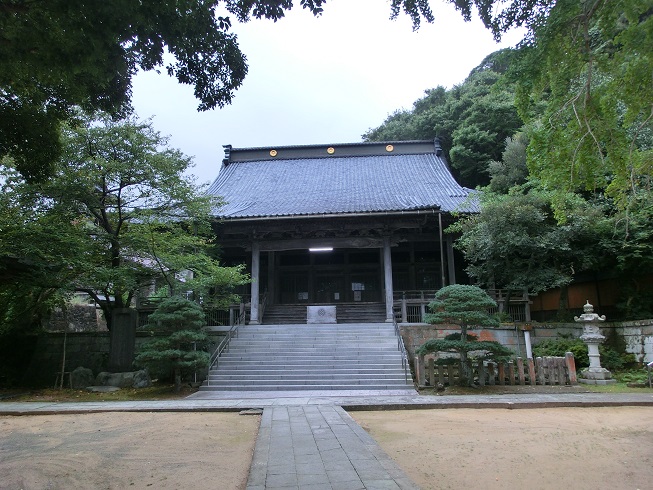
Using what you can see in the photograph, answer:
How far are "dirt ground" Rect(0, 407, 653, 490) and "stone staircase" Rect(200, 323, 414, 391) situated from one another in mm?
3484

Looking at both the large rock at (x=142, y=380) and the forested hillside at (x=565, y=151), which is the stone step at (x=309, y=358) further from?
the forested hillside at (x=565, y=151)

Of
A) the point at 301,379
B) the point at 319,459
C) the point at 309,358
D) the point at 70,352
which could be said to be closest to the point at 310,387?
the point at 301,379

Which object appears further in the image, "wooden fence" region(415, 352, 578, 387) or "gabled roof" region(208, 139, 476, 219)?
"gabled roof" region(208, 139, 476, 219)

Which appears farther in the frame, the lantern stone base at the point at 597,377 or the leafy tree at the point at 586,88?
the lantern stone base at the point at 597,377

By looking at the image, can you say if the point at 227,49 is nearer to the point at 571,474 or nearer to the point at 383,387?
the point at 571,474

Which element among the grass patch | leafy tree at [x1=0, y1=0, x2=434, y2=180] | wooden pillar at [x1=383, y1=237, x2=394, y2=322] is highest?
leafy tree at [x1=0, y1=0, x2=434, y2=180]

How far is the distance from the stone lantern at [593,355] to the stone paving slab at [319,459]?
7552 millimetres

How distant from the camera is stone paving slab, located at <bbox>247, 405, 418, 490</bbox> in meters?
3.63

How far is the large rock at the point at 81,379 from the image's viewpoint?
12148 mm

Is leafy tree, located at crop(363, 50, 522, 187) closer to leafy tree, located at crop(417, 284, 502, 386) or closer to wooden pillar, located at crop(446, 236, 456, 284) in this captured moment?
wooden pillar, located at crop(446, 236, 456, 284)

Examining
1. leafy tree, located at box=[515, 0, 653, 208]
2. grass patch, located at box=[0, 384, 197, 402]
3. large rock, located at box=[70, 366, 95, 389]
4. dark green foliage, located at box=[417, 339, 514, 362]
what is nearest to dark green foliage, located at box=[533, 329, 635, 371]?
dark green foliage, located at box=[417, 339, 514, 362]

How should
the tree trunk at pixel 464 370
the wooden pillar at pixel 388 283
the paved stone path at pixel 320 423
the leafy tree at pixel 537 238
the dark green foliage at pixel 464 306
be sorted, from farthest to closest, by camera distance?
the wooden pillar at pixel 388 283, the leafy tree at pixel 537 238, the tree trunk at pixel 464 370, the dark green foliage at pixel 464 306, the paved stone path at pixel 320 423

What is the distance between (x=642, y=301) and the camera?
42.3 ft

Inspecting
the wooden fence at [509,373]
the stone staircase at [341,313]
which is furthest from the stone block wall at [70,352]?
the wooden fence at [509,373]
